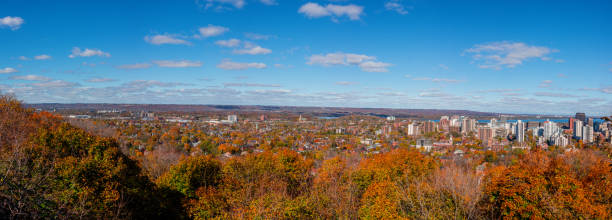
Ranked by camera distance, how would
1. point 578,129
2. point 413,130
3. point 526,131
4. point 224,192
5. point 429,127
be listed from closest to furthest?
1. point 224,192
2. point 578,129
3. point 526,131
4. point 413,130
5. point 429,127

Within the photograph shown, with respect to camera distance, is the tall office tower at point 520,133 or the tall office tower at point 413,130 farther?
the tall office tower at point 413,130

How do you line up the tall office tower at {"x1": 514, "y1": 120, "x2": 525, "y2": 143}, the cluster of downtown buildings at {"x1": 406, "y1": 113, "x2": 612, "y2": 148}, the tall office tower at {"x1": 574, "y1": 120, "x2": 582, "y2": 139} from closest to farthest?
the cluster of downtown buildings at {"x1": 406, "y1": 113, "x2": 612, "y2": 148} < the tall office tower at {"x1": 574, "y1": 120, "x2": 582, "y2": 139} < the tall office tower at {"x1": 514, "y1": 120, "x2": 525, "y2": 143}

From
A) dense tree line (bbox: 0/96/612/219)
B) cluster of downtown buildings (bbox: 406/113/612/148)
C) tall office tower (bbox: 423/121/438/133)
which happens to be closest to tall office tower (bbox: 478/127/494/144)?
cluster of downtown buildings (bbox: 406/113/612/148)

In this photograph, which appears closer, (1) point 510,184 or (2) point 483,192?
(1) point 510,184

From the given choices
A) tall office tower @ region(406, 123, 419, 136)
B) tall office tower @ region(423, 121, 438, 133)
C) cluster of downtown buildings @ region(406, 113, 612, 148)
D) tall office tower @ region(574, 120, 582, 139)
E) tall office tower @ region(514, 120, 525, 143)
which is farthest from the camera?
tall office tower @ region(423, 121, 438, 133)

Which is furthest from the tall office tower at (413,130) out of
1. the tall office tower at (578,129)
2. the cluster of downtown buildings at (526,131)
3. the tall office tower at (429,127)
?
the tall office tower at (578,129)

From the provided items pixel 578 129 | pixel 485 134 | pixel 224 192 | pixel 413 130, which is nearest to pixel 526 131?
pixel 485 134

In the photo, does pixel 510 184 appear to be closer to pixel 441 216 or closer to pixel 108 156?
pixel 441 216

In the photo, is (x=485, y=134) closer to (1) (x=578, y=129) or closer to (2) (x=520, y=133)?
(2) (x=520, y=133)

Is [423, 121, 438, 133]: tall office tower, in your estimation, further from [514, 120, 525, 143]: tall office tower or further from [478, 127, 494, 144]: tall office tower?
[514, 120, 525, 143]: tall office tower

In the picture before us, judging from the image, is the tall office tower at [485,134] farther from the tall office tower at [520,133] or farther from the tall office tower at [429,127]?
the tall office tower at [429,127]

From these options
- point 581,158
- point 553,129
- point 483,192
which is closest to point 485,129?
point 553,129
